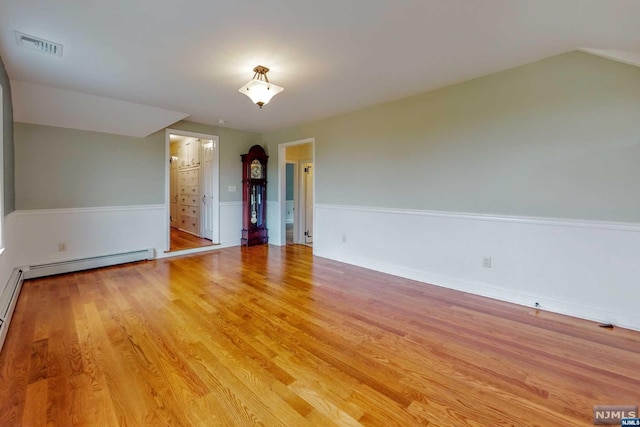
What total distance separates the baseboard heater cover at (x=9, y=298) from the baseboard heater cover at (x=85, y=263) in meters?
0.14

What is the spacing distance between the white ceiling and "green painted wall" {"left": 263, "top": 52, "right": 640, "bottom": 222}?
0.21 m

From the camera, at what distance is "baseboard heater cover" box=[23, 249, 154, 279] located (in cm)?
372

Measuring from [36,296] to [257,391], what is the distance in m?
3.12

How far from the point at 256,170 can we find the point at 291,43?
3.79 metres

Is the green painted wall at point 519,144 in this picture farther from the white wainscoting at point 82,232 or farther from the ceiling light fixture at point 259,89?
the white wainscoting at point 82,232

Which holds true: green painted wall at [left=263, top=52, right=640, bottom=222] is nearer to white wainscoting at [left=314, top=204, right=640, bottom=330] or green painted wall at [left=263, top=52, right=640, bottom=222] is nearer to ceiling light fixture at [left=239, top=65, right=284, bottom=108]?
white wainscoting at [left=314, top=204, right=640, bottom=330]

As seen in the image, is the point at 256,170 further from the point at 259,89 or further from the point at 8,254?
the point at 8,254

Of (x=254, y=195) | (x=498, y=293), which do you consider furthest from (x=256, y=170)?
(x=498, y=293)

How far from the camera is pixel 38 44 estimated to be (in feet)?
7.88

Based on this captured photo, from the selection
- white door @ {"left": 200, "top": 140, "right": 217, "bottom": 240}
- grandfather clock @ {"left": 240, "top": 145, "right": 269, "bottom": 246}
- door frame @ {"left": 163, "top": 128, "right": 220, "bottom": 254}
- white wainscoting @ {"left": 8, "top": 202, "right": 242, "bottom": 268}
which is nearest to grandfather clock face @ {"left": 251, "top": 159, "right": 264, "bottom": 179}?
grandfather clock @ {"left": 240, "top": 145, "right": 269, "bottom": 246}

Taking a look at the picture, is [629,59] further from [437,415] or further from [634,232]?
[437,415]

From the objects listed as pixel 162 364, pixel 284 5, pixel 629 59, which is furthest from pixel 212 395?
pixel 629 59

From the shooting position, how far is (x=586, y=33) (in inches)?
87.0

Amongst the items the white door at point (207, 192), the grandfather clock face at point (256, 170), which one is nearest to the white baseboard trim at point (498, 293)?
the grandfather clock face at point (256, 170)
